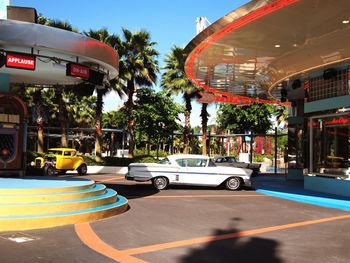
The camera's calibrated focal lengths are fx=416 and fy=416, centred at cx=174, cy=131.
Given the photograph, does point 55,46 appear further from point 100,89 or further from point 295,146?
point 100,89

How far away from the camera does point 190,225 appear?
9.18 metres

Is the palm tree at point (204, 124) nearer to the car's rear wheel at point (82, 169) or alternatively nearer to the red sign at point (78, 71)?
the car's rear wheel at point (82, 169)

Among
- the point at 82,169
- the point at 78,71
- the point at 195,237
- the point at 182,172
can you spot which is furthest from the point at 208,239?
the point at 82,169

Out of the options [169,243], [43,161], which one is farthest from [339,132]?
[43,161]

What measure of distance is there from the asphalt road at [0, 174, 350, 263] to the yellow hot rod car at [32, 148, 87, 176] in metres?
12.7

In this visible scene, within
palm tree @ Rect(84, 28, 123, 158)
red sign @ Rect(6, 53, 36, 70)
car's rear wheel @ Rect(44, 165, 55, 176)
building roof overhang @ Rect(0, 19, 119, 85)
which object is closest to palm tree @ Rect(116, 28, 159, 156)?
palm tree @ Rect(84, 28, 123, 158)

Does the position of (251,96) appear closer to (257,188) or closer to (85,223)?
(257,188)

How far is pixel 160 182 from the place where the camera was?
1731 centimetres

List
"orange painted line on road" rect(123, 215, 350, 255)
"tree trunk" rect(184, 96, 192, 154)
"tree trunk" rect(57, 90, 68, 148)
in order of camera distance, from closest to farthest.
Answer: "orange painted line on road" rect(123, 215, 350, 255)
"tree trunk" rect(57, 90, 68, 148)
"tree trunk" rect(184, 96, 192, 154)

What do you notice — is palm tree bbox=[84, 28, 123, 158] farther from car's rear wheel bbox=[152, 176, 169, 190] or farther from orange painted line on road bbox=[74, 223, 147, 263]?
orange painted line on road bbox=[74, 223, 147, 263]

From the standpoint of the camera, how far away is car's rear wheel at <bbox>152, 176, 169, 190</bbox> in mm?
17281

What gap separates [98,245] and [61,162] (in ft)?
60.9

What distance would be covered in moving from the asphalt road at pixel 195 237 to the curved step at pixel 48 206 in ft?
1.94

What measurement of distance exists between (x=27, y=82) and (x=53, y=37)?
26.4 feet
